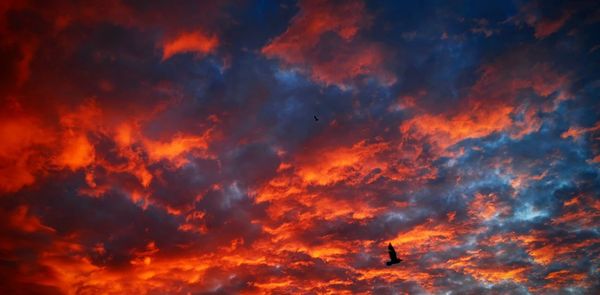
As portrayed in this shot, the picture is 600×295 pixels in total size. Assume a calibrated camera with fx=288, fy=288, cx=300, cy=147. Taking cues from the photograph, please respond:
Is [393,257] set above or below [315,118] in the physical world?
below

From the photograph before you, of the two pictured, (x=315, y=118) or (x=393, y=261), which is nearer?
(x=393, y=261)

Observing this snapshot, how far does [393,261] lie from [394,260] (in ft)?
0.26

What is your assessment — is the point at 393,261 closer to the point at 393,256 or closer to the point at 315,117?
the point at 393,256

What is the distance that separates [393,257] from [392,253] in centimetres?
35

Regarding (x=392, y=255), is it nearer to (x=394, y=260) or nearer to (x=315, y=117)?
(x=394, y=260)

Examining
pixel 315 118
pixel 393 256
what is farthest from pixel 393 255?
pixel 315 118

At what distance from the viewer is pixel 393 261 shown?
15375 mm

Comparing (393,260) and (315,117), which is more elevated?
(315,117)

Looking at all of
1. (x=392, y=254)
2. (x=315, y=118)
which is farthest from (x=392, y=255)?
(x=315, y=118)

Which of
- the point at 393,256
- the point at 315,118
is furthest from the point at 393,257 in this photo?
the point at 315,118

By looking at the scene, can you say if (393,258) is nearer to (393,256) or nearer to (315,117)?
(393,256)

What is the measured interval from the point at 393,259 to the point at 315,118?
40.7 feet

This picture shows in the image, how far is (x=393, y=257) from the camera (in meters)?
15.4

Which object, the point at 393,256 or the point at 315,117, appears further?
the point at 315,117
